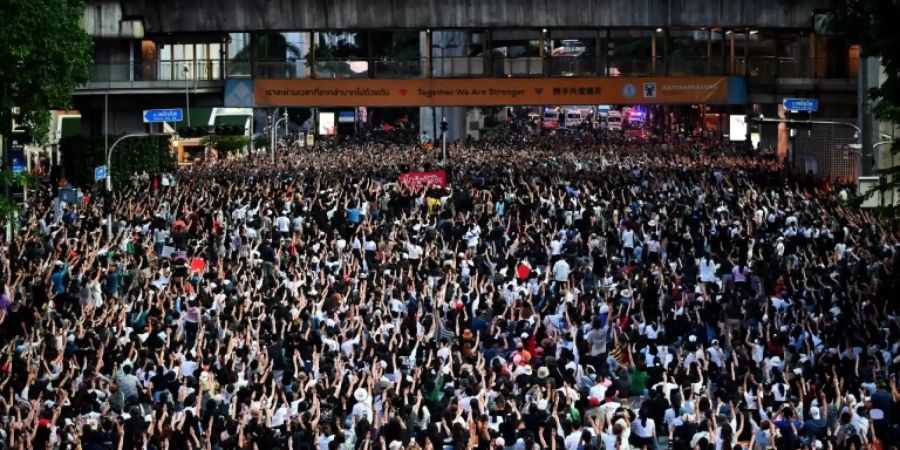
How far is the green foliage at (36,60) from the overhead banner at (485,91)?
2081 centimetres

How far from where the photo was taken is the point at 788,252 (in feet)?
100.0

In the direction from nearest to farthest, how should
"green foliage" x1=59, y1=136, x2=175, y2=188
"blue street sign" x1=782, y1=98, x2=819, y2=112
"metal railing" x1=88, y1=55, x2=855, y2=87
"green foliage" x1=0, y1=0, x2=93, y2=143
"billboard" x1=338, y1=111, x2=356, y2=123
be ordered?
"green foliage" x1=0, y1=0, x2=93, y2=143
"blue street sign" x1=782, y1=98, x2=819, y2=112
"green foliage" x1=59, y1=136, x2=175, y2=188
"metal railing" x1=88, y1=55, x2=855, y2=87
"billboard" x1=338, y1=111, x2=356, y2=123

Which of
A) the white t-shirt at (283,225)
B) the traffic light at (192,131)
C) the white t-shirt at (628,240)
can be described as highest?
the traffic light at (192,131)

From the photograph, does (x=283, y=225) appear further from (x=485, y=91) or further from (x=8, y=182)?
(x=485, y=91)

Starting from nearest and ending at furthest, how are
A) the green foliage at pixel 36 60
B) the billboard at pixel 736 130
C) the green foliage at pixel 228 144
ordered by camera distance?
1. the green foliage at pixel 36 60
2. the billboard at pixel 736 130
3. the green foliage at pixel 228 144

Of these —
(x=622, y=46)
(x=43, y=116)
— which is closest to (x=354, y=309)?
(x=43, y=116)

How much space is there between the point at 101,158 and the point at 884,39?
91.1 ft

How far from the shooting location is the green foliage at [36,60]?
29062 millimetres

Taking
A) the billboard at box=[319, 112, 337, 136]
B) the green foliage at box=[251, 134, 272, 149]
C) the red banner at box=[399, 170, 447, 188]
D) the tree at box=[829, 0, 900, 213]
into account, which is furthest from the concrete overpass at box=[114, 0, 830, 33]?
the billboard at box=[319, 112, 337, 136]

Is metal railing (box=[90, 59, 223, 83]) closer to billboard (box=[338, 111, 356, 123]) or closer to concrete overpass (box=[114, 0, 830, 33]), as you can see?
concrete overpass (box=[114, 0, 830, 33])

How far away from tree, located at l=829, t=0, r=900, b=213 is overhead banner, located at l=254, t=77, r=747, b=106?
21989 millimetres

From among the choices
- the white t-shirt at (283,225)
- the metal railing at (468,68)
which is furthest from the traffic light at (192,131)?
the white t-shirt at (283,225)

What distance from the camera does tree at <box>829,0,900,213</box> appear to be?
2747 cm

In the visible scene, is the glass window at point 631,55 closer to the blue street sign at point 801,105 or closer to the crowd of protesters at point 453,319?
the blue street sign at point 801,105
